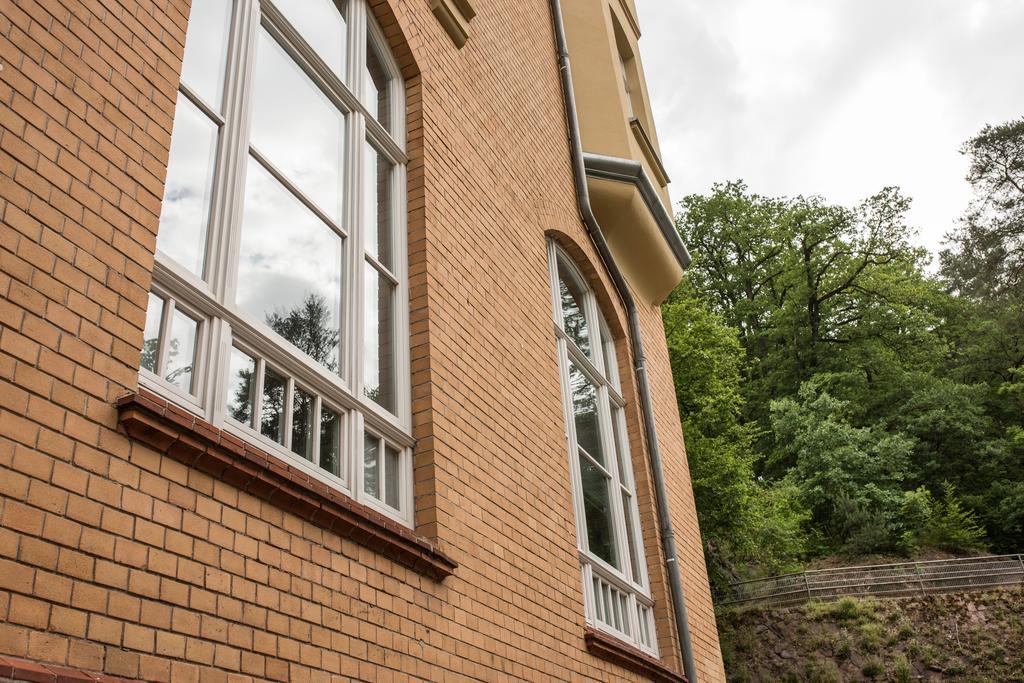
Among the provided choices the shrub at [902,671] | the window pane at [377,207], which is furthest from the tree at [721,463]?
the window pane at [377,207]

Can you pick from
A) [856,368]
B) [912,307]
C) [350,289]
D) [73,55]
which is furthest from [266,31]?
[912,307]

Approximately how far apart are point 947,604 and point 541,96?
56.6 ft

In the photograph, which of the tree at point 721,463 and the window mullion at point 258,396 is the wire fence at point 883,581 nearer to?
the tree at point 721,463

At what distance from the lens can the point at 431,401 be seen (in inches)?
205

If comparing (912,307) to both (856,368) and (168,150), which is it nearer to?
(856,368)

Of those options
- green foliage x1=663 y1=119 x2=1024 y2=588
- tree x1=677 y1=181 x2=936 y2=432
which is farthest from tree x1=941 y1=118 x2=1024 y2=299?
tree x1=677 y1=181 x2=936 y2=432

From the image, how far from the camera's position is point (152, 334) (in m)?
3.55

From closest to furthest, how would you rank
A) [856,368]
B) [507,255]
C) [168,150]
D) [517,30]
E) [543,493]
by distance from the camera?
[168,150] < [543,493] < [507,255] < [517,30] < [856,368]

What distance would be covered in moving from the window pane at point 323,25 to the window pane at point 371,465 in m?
2.24

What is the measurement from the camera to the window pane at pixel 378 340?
507 centimetres

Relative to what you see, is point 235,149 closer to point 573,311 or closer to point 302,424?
point 302,424

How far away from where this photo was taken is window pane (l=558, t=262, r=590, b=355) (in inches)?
351

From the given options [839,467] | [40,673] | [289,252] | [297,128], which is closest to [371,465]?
[289,252]

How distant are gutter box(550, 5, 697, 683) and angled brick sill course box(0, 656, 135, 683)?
6.53m
